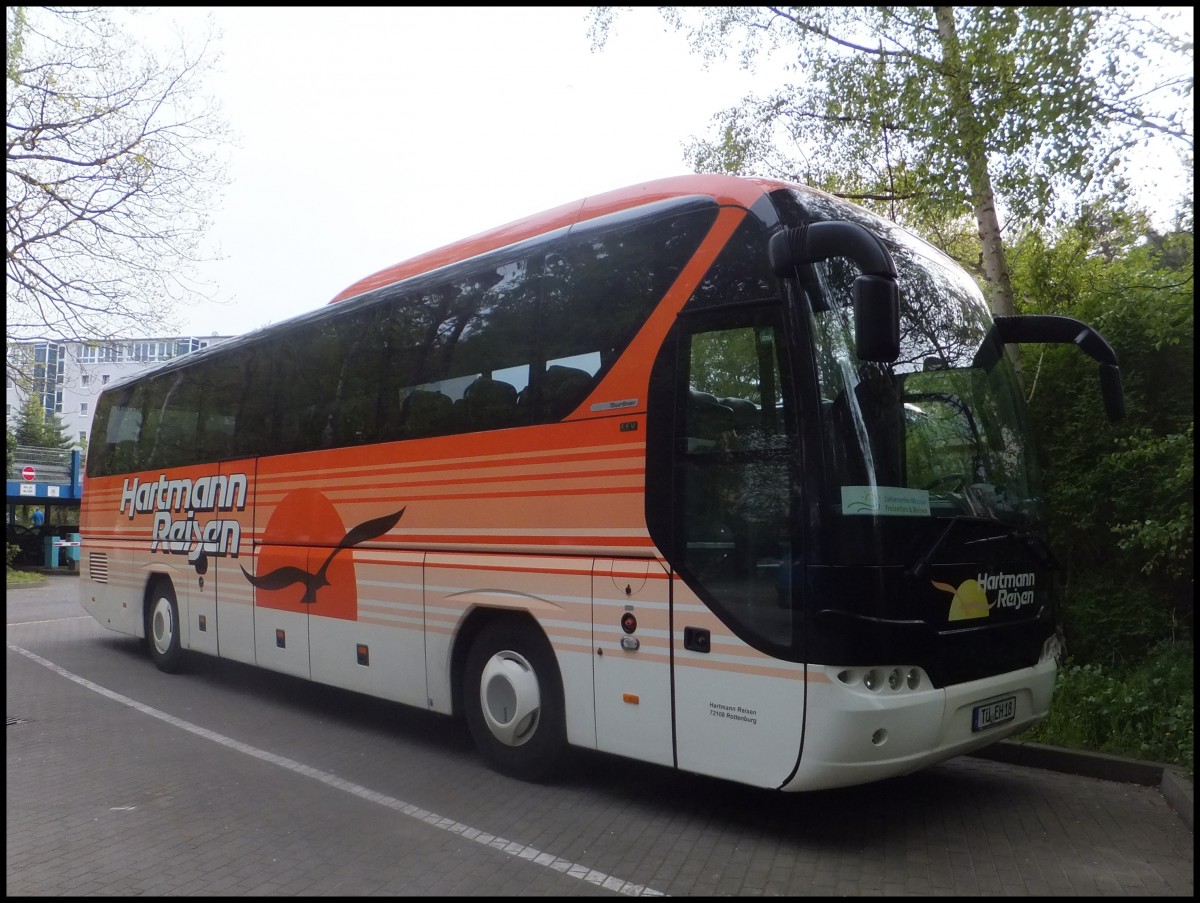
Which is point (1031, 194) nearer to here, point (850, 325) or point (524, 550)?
point (850, 325)

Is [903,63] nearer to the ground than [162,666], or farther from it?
farther from it

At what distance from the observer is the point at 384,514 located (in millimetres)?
8000

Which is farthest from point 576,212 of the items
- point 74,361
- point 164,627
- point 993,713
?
point 74,361

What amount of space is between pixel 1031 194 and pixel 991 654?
455cm

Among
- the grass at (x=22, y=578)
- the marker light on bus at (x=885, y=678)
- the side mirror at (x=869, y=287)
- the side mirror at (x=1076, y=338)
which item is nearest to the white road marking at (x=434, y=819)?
the marker light on bus at (x=885, y=678)

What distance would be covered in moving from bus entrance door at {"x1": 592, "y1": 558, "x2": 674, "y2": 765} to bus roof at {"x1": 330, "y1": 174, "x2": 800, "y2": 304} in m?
2.27

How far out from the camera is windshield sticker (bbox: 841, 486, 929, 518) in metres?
5.06

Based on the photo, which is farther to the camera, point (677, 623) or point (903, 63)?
point (903, 63)

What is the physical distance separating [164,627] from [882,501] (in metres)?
9.55

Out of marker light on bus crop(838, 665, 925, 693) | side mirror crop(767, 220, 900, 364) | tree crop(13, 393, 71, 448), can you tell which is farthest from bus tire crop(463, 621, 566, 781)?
tree crop(13, 393, 71, 448)

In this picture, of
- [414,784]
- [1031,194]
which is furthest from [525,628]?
[1031,194]

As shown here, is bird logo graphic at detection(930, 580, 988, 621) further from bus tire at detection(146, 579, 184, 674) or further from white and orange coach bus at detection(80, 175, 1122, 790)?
bus tire at detection(146, 579, 184, 674)

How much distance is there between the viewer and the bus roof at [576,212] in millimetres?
5848

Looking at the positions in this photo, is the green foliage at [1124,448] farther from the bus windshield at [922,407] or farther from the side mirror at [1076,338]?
the bus windshield at [922,407]
